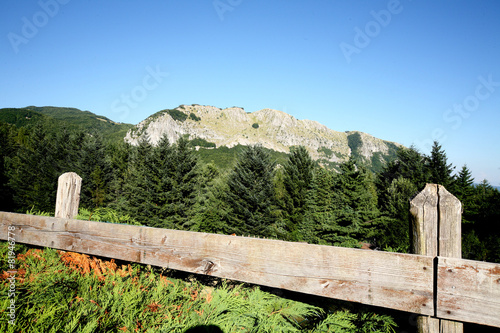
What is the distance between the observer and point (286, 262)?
1.54 metres

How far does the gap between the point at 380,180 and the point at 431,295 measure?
45.2m

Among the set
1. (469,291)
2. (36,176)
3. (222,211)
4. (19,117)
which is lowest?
(222,211)

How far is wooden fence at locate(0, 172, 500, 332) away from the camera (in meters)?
1.24

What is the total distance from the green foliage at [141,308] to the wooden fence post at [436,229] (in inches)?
15.9

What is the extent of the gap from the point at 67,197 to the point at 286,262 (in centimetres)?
264

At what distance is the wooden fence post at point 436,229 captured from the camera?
4.33 feet

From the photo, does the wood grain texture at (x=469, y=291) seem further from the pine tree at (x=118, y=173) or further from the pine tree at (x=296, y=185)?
the pine tree at (x=118, y=173)

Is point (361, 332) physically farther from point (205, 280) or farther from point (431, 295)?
point (205, 280)

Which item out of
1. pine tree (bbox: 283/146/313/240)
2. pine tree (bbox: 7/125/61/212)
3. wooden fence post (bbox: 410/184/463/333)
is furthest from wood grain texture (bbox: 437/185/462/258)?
pine tree (bbox: 7/125/61/212)

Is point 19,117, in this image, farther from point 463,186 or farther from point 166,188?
point 463,186

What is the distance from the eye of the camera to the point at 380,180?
41.0 metres

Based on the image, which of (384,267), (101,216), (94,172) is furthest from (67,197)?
(94,172)

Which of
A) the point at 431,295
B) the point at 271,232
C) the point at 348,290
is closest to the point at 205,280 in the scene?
the point at 348,290

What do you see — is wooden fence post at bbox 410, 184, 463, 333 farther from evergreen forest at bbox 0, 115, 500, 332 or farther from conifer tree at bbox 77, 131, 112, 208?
conifer tree at bbox 77, 131, 112, 208
